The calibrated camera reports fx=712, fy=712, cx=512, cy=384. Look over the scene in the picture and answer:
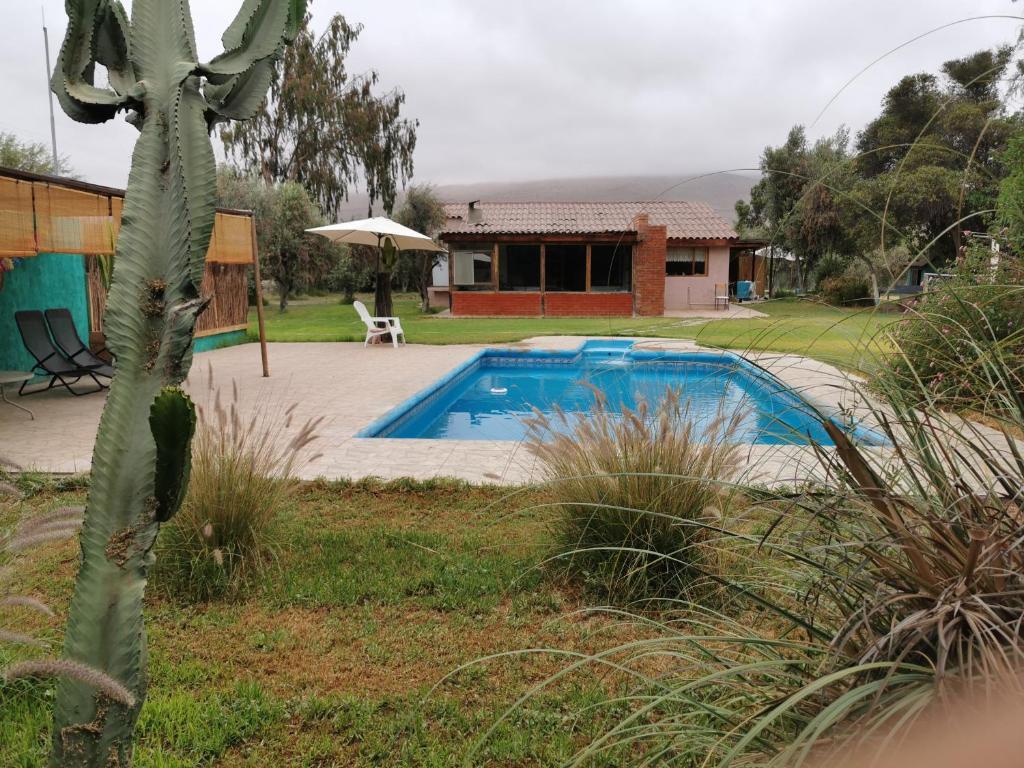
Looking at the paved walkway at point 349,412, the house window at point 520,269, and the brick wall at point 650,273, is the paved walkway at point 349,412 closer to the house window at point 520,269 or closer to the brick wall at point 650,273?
the brick wall at point 650,273

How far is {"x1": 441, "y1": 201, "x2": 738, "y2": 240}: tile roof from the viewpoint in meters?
25.5

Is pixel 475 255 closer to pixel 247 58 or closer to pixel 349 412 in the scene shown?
pixel 349 412

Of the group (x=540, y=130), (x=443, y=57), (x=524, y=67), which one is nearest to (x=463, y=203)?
(x=443, y=57)

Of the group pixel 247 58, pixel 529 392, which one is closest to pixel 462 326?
pixel 529 392

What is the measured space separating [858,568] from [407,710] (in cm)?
171

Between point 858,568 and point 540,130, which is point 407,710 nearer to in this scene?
point 858,568

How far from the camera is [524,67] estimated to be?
9594 centimetres

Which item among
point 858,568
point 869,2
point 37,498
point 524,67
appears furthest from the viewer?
point 524,67

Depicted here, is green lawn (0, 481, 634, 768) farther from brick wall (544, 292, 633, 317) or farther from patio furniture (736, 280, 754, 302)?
patio furniture (736, 280, 754, 302)

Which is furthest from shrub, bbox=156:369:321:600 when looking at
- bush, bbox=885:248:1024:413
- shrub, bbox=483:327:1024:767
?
bush, bbox=885:248:1024:413

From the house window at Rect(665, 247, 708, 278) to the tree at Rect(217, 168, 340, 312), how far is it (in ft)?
42.3

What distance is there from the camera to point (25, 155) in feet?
96.1

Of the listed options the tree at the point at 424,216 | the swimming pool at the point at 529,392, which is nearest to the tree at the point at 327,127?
the tree at the point at 424,216

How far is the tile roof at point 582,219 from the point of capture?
83.8ft
